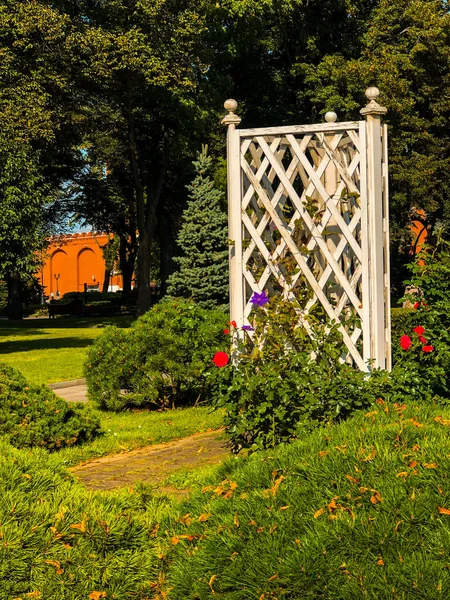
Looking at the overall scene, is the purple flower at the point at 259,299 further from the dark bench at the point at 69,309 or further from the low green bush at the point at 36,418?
the dark bench at the point at 69,309

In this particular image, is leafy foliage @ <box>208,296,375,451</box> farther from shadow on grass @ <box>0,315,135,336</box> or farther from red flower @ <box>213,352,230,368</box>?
shadow on grass @ <box>0,315,135,336</box>

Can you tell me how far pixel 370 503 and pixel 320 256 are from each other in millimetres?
3411

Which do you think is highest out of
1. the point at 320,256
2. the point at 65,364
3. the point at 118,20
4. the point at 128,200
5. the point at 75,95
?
the point at 118,20

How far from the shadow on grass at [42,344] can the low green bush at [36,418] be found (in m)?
14.8

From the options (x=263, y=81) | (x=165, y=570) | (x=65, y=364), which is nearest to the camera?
(x=165, y=570)

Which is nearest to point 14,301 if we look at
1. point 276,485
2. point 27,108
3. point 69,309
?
point 69,309

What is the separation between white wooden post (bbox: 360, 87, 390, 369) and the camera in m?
6.39

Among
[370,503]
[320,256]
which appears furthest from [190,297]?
[370,503]

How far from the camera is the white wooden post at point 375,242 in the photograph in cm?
639

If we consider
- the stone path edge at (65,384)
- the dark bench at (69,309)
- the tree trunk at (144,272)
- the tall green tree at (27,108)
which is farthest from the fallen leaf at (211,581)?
the dark bench at (69,309)

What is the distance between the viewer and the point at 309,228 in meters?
6.59

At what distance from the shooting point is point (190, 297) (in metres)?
16.2

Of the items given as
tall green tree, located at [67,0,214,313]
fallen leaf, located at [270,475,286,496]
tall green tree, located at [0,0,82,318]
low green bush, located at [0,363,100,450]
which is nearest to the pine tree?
low green bush, located at [0,363,100,450]

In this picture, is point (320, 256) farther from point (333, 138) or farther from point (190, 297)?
point (190, 297)
